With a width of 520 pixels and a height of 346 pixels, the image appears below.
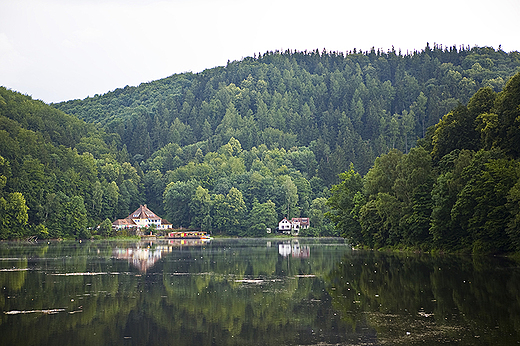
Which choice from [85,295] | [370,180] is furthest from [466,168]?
[85,295]

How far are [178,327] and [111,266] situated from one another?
94.2 feet

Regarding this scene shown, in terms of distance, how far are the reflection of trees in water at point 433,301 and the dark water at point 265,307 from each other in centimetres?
4

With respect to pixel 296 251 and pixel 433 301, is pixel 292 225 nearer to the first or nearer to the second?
pixel 296 251

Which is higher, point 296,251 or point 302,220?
point 302,220

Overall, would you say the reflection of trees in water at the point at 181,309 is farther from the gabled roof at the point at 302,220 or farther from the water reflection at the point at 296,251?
the gabled roof at the point at 302,220

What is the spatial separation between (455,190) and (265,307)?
3562 centimetres

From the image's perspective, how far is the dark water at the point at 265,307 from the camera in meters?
19.8

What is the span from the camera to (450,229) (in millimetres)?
56750

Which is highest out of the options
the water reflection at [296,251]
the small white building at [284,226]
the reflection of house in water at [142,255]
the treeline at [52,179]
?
the treeline at [52,179]

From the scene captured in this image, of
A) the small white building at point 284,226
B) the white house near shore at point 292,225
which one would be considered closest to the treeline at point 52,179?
the small white building at point 284,226

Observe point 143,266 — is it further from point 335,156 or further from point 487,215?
point 335,156

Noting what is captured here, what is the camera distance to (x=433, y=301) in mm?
26859

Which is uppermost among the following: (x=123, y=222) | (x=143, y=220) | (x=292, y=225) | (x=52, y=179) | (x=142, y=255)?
(x=52, y=179)

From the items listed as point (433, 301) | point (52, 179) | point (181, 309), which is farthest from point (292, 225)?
point (181, 309)
